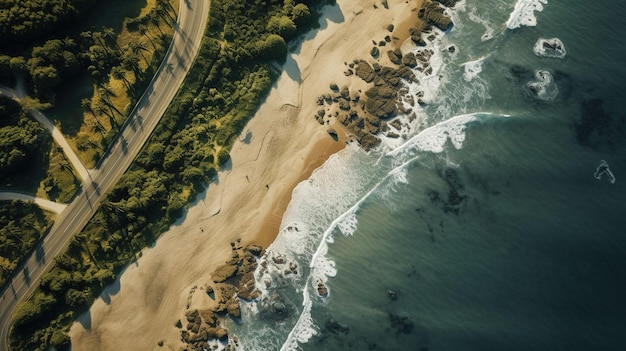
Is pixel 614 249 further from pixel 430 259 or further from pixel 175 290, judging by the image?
pixel 175 290

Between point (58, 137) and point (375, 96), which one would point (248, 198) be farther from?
point (58, 137)

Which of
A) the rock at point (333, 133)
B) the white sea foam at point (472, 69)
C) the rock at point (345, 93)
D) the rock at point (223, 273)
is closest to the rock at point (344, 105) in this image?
the rock at point (345, 93)

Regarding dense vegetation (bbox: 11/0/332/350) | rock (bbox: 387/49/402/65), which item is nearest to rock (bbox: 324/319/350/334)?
dense vegetation (bbox: 11/0/332/350)

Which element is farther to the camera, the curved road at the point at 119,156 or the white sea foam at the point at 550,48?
the white sea foam at the point at 550,48

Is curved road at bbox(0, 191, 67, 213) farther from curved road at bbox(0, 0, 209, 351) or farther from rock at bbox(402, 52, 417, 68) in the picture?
rock at bbox(402, 52, 417, 68)

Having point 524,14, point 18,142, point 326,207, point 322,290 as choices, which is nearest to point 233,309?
point 322,290

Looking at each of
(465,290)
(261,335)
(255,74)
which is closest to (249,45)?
(255,74)

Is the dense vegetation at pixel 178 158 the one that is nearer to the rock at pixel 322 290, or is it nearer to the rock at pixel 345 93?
the rock at pixel 345 93
